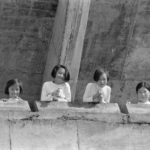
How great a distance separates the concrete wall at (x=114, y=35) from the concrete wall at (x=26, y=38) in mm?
635

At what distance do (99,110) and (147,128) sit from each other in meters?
0.62

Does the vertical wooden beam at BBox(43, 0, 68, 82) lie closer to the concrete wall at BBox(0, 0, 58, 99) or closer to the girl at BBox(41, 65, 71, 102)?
the concrete wall at BBox(0, 0, 58, 99)

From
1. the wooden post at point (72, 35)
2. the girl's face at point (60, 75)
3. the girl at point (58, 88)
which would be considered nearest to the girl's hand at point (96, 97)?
the girl at point (58, 88)

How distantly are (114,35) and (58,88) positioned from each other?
4.11 metres

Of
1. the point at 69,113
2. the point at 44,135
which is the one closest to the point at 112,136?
the point at 69,113

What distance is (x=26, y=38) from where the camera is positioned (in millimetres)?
21625

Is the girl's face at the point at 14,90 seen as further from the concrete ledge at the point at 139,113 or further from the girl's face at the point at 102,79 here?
the concrete ledge at the point at 139,113

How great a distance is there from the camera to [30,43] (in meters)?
21.6

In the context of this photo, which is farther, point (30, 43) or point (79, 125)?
point (30, 43)

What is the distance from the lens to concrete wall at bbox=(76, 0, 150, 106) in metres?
21.6

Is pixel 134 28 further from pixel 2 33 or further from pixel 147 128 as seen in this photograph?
pixel 147 128

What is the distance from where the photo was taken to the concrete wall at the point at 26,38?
70.6ft

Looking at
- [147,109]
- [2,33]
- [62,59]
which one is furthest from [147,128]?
[2,33]

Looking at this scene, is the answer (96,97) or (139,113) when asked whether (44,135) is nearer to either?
(96,97)
